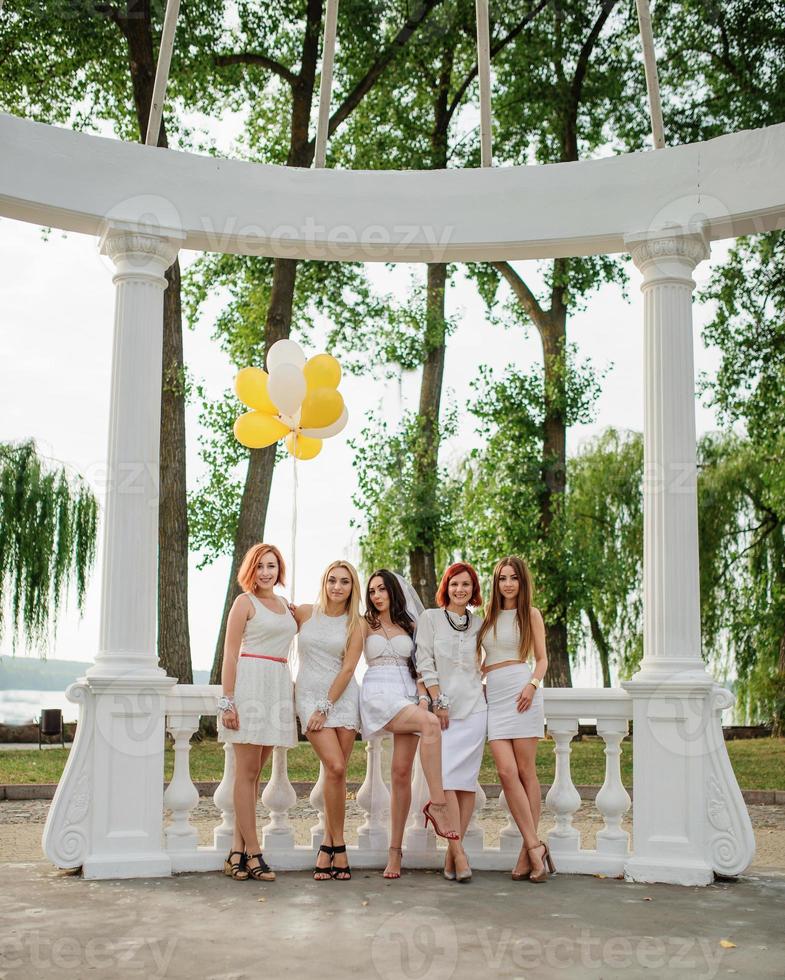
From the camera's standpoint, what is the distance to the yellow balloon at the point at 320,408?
7145mm

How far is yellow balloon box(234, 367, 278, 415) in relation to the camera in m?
7.25

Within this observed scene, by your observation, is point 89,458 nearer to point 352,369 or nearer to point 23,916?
point 352,369

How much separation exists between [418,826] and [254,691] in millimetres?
1309

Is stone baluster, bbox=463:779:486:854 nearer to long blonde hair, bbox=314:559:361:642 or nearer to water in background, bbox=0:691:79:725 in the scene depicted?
long blonde hair, bbox=314:559:361:642

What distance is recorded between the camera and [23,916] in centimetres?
498

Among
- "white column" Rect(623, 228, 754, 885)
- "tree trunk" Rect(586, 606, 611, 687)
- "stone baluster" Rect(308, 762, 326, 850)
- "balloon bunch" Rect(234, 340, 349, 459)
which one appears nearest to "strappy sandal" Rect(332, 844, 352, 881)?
"stone baluster" Rect(308, 762, 326, 850)

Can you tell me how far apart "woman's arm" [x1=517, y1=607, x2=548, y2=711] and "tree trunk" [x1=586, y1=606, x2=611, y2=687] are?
14372 mm

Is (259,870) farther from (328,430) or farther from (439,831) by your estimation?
(328,430)

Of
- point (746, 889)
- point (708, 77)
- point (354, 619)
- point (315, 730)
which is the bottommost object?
point (746, 889)

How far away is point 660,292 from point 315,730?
11.0ft

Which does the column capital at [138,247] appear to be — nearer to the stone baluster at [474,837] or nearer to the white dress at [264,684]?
the white dress at [264,684]

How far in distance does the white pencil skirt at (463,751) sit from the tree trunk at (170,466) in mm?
8442

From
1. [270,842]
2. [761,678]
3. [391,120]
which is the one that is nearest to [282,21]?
[391,120]

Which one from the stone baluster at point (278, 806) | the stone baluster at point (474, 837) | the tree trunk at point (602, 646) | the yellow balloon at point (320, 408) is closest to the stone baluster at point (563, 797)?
the stone baluster at point (474, 837)
